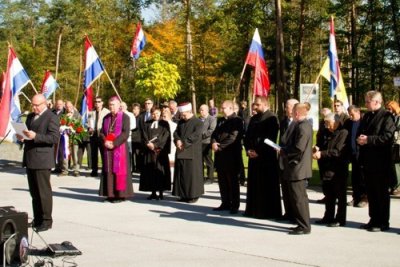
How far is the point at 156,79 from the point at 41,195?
29.8 metres

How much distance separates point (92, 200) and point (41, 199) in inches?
131

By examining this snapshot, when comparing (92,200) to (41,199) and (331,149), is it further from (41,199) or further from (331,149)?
(331,149)

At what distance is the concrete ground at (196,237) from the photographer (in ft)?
23.6

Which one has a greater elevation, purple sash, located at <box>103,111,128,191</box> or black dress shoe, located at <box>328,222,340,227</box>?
purple sash, located at <box>103,111,128,191</box>

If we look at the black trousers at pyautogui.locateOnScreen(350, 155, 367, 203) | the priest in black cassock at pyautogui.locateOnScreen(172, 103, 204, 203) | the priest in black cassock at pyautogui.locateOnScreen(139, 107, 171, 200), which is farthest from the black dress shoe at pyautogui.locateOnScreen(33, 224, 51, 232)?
the black trousers at pyautogui.locateOnScreen(350, 155, 367, 203)

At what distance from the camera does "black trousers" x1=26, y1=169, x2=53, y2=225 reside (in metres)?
9.16

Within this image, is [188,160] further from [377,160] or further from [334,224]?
[377,160]

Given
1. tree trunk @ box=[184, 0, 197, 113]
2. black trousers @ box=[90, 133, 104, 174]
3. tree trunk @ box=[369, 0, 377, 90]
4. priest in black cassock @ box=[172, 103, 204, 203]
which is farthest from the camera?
tree trunk @ box=[184, 0, 197, 113]

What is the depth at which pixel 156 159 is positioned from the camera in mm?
12922

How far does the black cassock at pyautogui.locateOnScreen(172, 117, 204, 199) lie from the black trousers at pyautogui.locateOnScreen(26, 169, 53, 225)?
3451mm

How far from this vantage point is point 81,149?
17469 mm

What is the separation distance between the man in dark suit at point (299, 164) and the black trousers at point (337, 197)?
0.84m

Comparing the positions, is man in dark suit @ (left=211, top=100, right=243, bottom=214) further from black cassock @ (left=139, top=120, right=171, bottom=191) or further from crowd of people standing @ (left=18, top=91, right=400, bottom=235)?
black cassock @ (left=139, top=120, right=171, bottom=191)

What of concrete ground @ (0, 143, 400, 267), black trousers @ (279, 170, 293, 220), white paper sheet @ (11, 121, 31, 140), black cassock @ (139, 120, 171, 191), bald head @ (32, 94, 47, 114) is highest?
bald head @ (32, 94, 47, 114)
